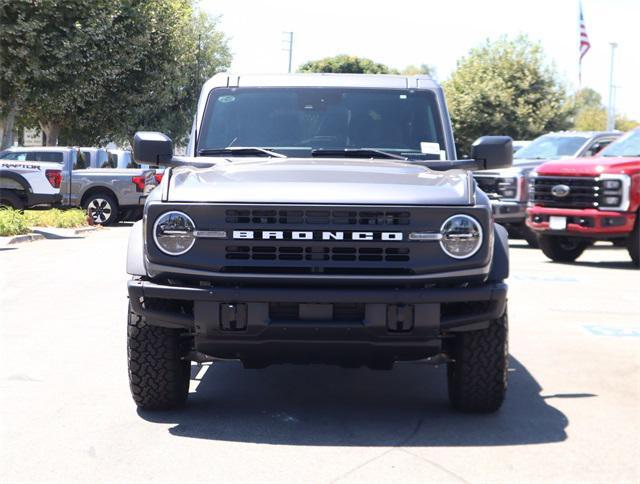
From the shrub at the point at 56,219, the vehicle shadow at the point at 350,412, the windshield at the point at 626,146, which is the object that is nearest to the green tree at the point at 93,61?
the shrub at the point at 56,219

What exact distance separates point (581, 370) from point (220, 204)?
3389mm

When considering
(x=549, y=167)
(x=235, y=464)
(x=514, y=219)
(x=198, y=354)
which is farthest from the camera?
(x=514, y=219)

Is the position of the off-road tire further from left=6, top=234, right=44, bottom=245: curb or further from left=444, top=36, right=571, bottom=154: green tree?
left=444, top=36, right=571, bottom=154: green tree

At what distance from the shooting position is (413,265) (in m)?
5.71

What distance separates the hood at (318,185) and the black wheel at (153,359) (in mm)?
776

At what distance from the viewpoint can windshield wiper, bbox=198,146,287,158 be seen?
279 inches

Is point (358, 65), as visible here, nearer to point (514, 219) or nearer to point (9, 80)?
point (9, 80)

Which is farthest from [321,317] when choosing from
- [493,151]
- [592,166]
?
[592,166]

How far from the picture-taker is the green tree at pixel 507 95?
2041 inches

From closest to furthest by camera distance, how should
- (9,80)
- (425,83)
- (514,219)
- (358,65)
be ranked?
(425,83) < (514,219) < (9,80) < (358,65)

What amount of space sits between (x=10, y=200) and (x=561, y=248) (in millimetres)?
12499

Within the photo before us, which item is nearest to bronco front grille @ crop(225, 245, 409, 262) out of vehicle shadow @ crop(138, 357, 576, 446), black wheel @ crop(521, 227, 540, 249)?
vehicle shadow @ crop(138, 357, 576, 446)

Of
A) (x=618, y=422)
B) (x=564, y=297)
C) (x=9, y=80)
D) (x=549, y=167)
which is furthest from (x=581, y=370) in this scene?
(x=9, y=80)

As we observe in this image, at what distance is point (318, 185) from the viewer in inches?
232
